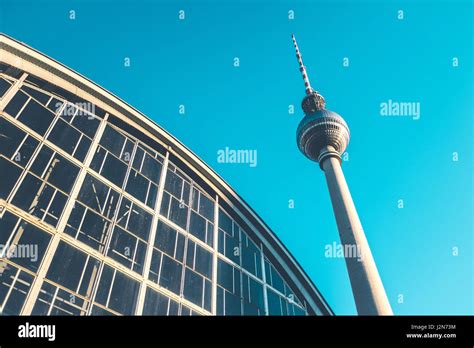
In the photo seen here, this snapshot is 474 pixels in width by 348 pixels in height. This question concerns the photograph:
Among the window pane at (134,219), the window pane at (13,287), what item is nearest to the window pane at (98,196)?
the window pane at (134,219)

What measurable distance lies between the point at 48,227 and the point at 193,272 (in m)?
9.06

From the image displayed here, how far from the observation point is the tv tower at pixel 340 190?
1163 inches

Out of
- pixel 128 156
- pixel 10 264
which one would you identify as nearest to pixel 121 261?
pixel 10 264

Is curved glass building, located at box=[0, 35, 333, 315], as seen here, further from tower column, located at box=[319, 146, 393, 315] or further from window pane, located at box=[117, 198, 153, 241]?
tower column, located at box=[319, 146, 393, 315]

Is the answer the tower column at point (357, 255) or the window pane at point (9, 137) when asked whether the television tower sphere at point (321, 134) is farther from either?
the window pane at point (9, 137)

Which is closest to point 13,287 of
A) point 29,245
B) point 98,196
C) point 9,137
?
point 29,245

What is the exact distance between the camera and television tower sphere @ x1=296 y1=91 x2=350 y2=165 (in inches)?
1780

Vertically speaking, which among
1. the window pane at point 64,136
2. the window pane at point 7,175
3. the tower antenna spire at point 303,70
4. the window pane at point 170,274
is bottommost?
the window pane at point 170,274

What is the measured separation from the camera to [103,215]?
19.9m

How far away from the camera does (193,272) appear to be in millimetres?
23250

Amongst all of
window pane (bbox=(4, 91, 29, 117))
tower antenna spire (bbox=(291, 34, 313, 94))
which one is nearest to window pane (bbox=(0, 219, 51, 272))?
window pane (bbox=(4, 91, 29, 117))

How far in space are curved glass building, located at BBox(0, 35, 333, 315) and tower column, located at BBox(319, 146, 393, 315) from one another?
558 cm

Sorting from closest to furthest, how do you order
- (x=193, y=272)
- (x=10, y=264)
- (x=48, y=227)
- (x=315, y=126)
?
1. (x=10, y=264)
2. (x=48, y=227)
3. (x=193, y=272)
4. (x=315, y=126)
